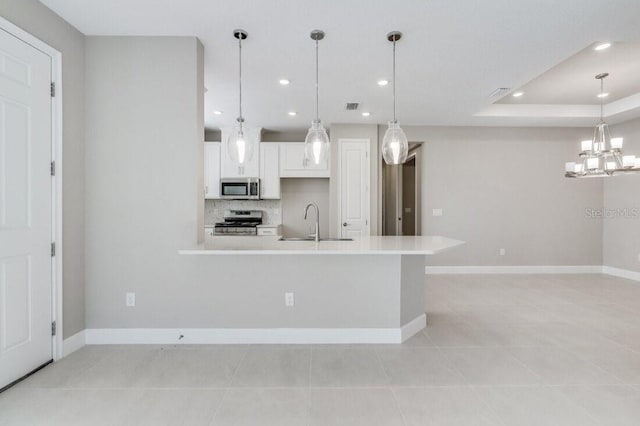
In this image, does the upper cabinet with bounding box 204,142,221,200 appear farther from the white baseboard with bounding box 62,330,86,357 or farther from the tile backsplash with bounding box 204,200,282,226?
the white baseboard with bounding box 62,330,86,357

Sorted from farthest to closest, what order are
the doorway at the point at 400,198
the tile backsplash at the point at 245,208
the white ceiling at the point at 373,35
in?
1. the doorway at the point at 400,198
2. the tile backsplash at the point at 245,208
3. the white ceiling at the point at 373,35

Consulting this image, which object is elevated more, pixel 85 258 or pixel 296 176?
pixel 296 176

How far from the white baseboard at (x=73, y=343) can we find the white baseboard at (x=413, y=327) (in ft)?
8.84

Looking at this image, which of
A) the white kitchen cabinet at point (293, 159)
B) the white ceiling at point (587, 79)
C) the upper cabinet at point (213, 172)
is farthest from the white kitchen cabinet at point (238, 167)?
the white ceiling at point (587, 79)

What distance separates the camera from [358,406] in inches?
77.6

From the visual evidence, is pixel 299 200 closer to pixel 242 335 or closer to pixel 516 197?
pixel 242 335

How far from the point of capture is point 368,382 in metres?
2.24

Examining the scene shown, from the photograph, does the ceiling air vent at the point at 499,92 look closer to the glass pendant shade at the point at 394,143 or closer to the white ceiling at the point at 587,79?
the white ceiling at the point at 587,79

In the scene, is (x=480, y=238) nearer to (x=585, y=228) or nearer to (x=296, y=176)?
(x=585, y=228)

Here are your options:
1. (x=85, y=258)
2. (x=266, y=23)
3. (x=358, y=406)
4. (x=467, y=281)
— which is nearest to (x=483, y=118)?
(x=467, y=281)

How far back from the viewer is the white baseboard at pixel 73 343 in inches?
102

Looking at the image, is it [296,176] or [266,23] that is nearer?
[266,23]

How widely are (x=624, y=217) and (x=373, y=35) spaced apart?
5.42 meters

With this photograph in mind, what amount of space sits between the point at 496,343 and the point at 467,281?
2.43m
